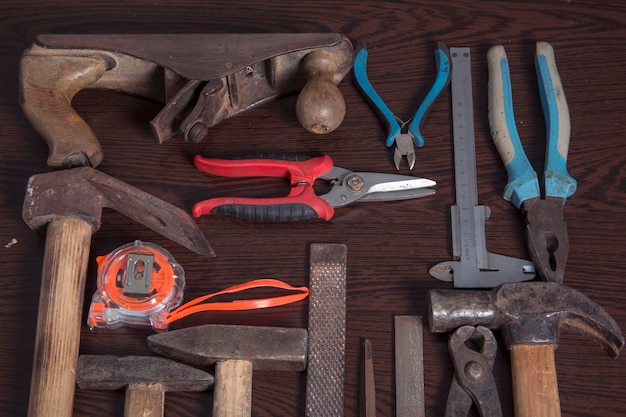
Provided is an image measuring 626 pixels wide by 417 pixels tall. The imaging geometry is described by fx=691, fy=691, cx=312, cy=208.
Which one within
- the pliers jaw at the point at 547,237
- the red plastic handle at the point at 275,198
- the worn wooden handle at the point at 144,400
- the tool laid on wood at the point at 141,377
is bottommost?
the worn wooden handle at the point at 144,400

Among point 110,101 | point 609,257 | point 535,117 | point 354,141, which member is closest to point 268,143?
point 354,141

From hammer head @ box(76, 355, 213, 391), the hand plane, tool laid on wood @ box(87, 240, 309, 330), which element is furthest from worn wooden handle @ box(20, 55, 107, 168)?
hammer head @ box(76, 355, 213, 391)

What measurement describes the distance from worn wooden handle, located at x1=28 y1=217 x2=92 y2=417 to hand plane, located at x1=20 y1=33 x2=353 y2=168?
0.60ft

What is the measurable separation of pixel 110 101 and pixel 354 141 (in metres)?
0.61

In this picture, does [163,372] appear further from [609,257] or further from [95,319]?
[609,257]

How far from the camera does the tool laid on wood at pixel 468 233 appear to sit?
152 cm

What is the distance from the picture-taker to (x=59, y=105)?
1562 mm

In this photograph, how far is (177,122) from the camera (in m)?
1.59

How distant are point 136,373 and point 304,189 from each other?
532 mm

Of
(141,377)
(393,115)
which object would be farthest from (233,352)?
(393,115)

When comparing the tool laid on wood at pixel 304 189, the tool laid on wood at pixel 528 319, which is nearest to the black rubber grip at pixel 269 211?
the tool laid on wood at pixel 304 189

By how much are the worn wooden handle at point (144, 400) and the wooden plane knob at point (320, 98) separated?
65cm

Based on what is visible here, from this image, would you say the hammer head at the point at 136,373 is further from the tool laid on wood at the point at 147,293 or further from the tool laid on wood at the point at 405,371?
the tool laid on wood at the point at 405,371

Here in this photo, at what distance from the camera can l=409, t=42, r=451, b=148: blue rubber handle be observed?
1636 millimetres
